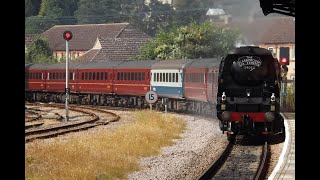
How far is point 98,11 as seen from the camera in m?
168

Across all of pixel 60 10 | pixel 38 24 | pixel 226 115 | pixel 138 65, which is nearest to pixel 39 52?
pixel 138 65

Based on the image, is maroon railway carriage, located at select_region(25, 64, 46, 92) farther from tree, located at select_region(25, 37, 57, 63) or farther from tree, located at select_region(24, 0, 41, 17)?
tree, located at select_region(24, 0, 41, 17)

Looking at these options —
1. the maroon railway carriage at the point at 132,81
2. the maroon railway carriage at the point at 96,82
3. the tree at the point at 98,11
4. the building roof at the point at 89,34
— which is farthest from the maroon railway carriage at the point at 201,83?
the tree at the point at 98,11

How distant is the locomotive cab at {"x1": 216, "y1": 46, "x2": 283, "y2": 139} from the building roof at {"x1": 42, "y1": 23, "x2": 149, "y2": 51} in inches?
3200

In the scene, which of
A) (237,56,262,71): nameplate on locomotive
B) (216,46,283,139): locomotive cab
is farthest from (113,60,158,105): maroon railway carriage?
(237,56,262,71): nameplate on locomotive

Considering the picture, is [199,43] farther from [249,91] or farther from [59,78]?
[249,91]

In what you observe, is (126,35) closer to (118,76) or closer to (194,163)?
(118,76)

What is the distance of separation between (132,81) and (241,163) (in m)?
24.2

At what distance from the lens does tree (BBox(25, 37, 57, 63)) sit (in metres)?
92.1

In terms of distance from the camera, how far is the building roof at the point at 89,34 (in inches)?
4035

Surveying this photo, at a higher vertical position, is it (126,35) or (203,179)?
(126,35)

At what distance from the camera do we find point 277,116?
64.2 ft
